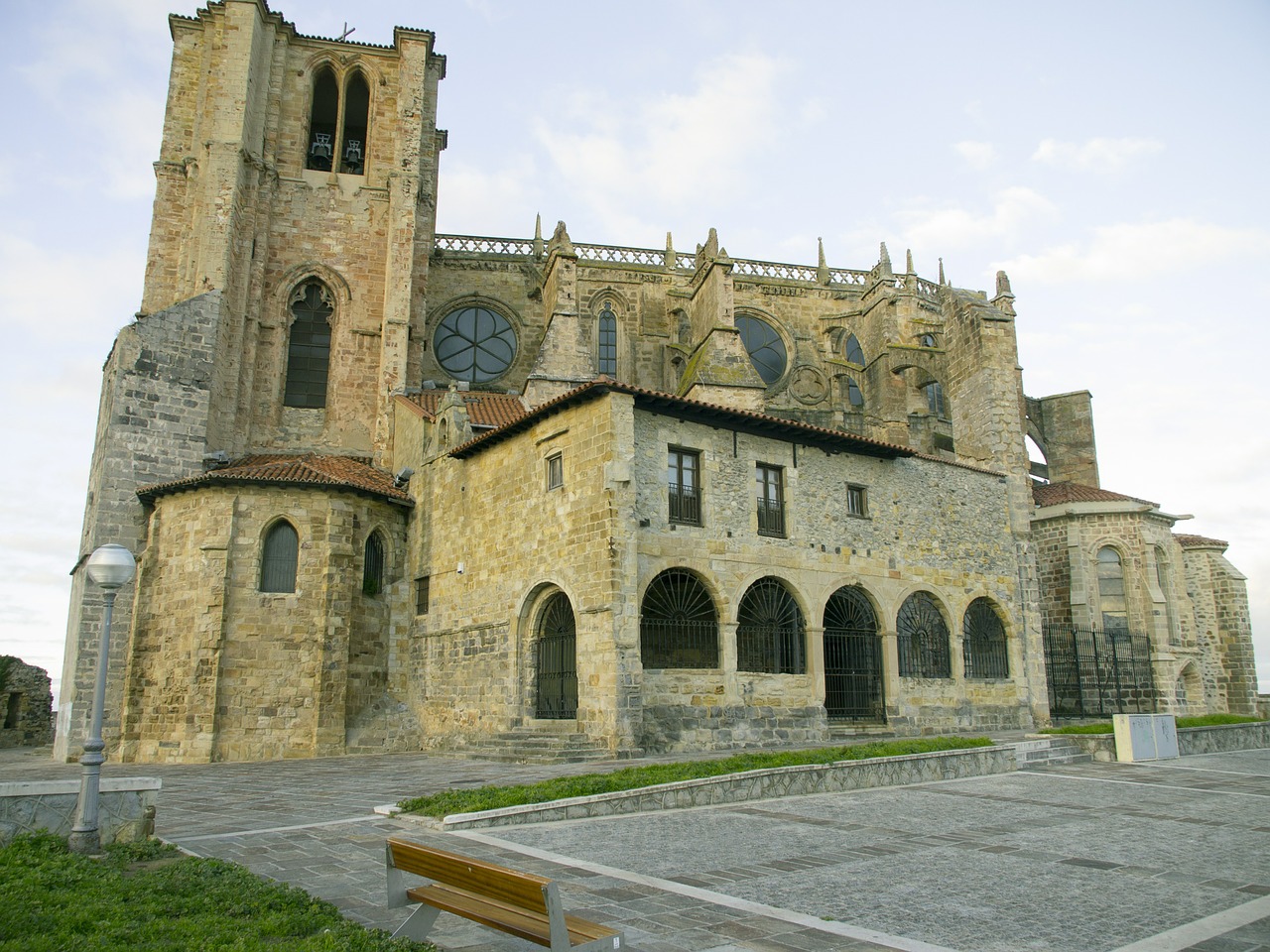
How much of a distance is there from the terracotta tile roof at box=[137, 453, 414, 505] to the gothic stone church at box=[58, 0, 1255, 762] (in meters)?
0.12

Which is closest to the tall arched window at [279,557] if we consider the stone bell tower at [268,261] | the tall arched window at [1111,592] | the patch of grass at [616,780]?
the stone bell tower at [268,261]

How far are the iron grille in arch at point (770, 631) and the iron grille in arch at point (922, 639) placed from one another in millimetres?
2976

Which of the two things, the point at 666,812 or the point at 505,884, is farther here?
the point at 666,812

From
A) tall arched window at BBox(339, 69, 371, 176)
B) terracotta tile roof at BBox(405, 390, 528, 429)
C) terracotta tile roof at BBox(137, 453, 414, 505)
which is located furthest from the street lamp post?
tall arched window at BBox(339, 69, 371, 176)

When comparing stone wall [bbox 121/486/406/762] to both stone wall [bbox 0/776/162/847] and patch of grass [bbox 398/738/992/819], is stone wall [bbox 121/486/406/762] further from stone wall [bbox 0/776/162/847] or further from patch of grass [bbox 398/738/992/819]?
stone wall [bbox 0/776/162/847]

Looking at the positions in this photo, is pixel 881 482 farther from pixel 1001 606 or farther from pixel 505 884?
pixel 505 884

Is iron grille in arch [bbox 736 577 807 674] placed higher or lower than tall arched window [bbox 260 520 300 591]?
lower

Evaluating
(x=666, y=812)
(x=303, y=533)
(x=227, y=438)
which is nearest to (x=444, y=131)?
(x=227, y=438)

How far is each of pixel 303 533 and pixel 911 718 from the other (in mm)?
14225

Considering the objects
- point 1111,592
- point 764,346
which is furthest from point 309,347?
point 1111,592

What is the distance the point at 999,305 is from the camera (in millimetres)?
27500

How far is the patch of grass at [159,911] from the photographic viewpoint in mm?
4594

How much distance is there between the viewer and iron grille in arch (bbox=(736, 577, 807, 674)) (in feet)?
62.8

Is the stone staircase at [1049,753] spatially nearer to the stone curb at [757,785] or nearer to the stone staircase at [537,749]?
the stone curb at [757,785]
